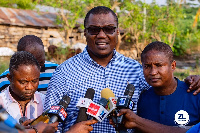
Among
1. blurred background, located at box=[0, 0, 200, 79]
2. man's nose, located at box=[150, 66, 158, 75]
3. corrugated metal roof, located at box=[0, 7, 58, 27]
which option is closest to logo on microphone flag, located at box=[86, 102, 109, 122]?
man's nose, located at box=[150, 66, 158, 75]

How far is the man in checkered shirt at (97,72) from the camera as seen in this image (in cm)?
323

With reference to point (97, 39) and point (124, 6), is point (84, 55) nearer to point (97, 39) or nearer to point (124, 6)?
point (97, 39)

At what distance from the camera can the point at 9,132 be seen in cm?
133

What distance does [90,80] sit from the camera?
334 cm

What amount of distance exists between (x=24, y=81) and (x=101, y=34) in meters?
1.02

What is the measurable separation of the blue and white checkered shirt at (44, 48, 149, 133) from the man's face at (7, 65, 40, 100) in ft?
0.87

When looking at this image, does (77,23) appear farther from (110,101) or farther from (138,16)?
(110,101)

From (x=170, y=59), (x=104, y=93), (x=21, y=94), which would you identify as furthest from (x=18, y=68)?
(x=170, y=59)

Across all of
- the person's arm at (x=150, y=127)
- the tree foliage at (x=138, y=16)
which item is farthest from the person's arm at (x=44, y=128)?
the tree foliage at (x=138, y=16)

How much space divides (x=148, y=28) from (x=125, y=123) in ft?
53.3

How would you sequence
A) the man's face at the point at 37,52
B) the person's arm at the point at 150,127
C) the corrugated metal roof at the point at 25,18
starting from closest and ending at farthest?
the person's arm at the point at 150,127, the man's face at the point at 37,52, the corrugated metal roof at the point at 25,18

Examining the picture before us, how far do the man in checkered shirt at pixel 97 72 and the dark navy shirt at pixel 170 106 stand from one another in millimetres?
187

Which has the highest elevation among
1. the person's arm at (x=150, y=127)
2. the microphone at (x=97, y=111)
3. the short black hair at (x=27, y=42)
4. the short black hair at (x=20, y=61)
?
the short black hair at (x=27, y=42)

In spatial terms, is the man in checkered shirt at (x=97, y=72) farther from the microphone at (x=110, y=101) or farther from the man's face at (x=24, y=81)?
the microphone at (x=110, y=101)
